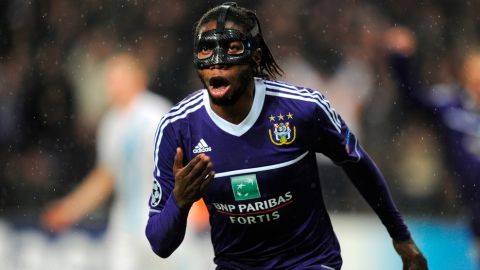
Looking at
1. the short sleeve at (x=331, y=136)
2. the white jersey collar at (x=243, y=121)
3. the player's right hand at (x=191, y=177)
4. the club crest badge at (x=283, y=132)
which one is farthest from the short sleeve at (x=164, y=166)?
the short sleeve at (x=331, y=136)

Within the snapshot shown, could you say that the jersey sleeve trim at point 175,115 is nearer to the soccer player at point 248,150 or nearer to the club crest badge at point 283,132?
the soccer player at point 248,150

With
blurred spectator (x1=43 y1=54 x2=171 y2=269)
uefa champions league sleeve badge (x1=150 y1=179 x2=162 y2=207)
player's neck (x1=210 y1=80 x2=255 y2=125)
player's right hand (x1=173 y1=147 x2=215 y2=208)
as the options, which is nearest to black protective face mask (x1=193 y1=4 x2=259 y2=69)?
player's neck (x1=210 y1=80 x2=255 y2=125)

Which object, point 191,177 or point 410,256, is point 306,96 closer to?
point 191,177

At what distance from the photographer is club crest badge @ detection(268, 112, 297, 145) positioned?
14.0 feet

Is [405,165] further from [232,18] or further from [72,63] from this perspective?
[232,18]

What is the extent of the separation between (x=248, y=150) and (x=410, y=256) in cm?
88

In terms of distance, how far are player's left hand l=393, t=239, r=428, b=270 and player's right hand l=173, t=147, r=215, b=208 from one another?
3.61 ft

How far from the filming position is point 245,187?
167 inches

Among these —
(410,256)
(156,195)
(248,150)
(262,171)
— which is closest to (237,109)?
(248,150)

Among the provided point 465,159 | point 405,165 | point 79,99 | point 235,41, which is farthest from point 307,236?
point 79,99

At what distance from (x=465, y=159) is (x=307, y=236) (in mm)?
3118

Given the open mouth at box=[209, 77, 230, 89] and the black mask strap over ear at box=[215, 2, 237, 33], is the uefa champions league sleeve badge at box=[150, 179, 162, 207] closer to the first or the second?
the open mouth at box=[209, 77, 230, 89]

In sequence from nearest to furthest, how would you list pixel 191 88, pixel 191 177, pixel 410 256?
pixel 191 177, pixel 410 256, pixel 191 88

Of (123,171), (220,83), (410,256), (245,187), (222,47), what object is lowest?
(410,256)
